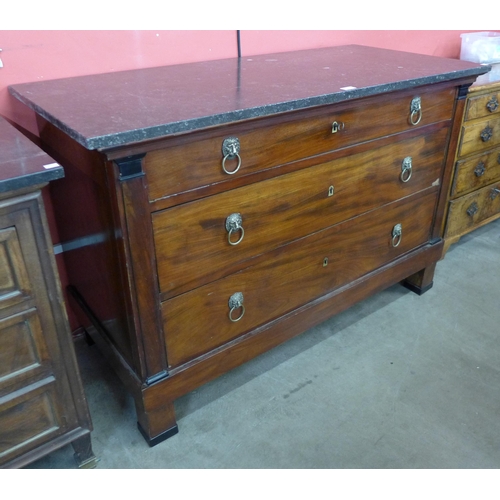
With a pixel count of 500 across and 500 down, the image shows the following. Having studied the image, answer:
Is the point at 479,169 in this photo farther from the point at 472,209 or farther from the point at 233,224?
the point at 233,224

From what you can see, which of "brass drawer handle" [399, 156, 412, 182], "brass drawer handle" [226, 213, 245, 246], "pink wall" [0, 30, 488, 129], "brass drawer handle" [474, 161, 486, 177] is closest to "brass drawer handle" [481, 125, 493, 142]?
"brass drawer handle" [474, 161, 486, 177]

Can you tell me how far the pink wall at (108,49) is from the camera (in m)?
1.44

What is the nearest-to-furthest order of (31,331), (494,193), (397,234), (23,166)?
(23,166) → (31,331) → (397,234) → (494,193)

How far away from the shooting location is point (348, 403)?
5.19 feet

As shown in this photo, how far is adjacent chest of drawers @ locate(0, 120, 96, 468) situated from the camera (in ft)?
3.20

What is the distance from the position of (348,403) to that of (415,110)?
0.93m

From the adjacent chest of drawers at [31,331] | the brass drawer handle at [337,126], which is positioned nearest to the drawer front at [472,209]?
the brass drawer handle at [337,126]

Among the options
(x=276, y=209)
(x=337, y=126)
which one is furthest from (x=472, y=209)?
(x=276, y=209)

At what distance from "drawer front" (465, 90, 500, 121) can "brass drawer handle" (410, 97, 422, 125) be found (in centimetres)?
47

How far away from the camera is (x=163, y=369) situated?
4.43ft

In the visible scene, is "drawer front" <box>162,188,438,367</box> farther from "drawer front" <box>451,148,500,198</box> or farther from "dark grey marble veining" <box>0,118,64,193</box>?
"dark grey marble veining" <box>0,118,64,193</box>

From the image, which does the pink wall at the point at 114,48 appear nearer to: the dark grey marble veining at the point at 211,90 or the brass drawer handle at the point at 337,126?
Result: the dark grey marble veining at the point at 211,90
